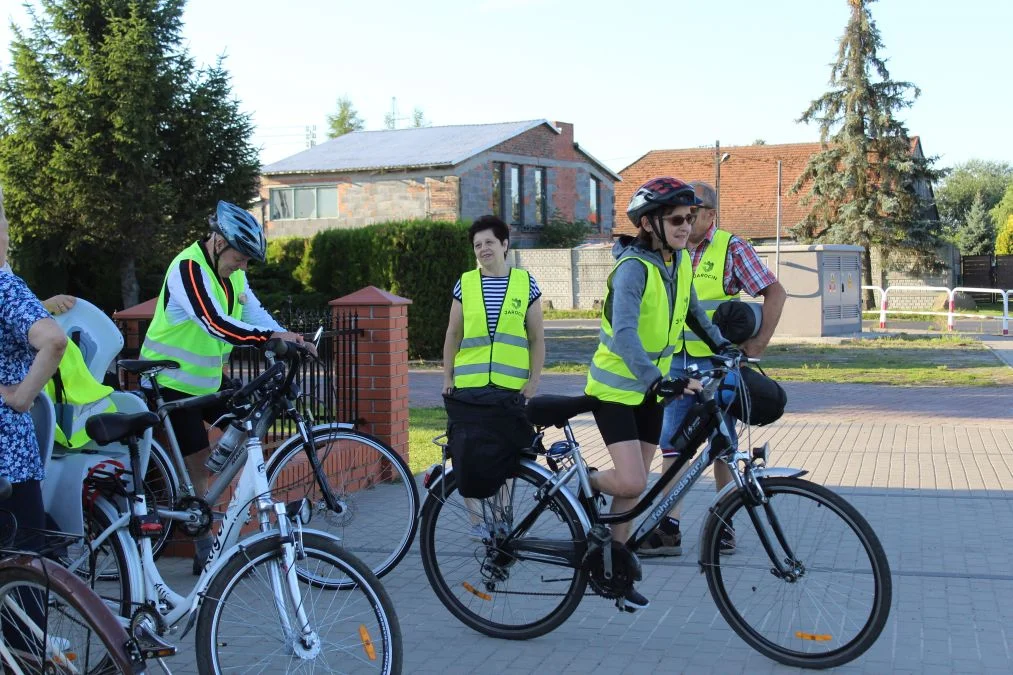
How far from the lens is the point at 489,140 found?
41.5 meters

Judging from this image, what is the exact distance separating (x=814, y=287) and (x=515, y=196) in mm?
20195

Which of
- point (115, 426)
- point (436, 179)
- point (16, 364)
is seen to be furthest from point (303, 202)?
point (16, 364)

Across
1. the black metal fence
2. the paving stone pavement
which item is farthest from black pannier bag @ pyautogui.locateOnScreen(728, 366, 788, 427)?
the black metal fence

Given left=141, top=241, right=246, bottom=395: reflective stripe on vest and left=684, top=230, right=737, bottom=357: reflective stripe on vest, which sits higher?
left=684, top=230, right=737, bottom=357: reflective stripe on vest

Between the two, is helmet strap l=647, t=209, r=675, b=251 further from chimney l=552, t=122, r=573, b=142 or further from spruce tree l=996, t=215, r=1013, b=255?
spruce tree l=996, t=215, r=1013, b=255

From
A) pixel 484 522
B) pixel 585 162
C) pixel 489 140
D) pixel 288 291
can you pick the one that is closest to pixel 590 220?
pixel 585 162

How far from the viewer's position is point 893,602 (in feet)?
18.4

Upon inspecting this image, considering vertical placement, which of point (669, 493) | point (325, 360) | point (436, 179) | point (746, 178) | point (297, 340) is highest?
point (746, 178)

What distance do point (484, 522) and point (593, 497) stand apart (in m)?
0.52

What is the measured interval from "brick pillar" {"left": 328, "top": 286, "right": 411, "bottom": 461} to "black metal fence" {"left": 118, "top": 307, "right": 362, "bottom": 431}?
64mm

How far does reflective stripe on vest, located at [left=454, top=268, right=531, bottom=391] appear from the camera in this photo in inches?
257

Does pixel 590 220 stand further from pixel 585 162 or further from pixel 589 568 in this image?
pixel 589 568

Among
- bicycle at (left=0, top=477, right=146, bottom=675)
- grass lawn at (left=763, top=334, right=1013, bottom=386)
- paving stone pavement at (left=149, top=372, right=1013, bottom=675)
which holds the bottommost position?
paving stone pavement at (left=149, top=372, right=1013, bottom=675)

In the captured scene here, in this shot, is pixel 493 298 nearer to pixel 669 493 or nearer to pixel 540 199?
pixel 669 493
